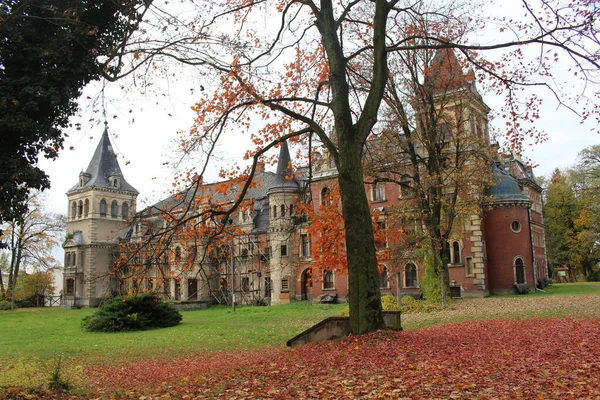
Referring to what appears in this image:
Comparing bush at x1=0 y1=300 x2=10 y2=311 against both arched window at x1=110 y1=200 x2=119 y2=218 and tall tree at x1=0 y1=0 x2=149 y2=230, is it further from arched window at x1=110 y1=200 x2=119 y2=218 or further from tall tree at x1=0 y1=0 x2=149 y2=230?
tall tree at x1=0 y1=0 x2=149 y2=230

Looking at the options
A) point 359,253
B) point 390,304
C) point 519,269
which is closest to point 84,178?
point 390,304

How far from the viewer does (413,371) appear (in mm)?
8305

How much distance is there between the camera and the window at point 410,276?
125 feet

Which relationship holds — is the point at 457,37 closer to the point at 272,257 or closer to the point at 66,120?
the point at 66,120

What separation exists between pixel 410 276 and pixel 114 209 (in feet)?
127

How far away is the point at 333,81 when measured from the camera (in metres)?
12.9

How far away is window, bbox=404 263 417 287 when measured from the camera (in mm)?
37969

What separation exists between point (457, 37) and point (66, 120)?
16.3 meters

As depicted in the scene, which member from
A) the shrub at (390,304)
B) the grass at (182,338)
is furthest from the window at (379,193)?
the grass at (182,338)

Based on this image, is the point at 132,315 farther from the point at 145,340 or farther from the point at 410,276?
the point at 410,276

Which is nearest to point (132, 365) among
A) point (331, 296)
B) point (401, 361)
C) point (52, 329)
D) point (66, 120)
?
point (66, 120)

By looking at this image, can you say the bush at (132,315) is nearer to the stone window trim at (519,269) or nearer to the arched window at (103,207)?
the stone window trim at (519,269)

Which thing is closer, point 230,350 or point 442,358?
point 442,358

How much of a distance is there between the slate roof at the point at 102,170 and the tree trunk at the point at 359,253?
177 feet
